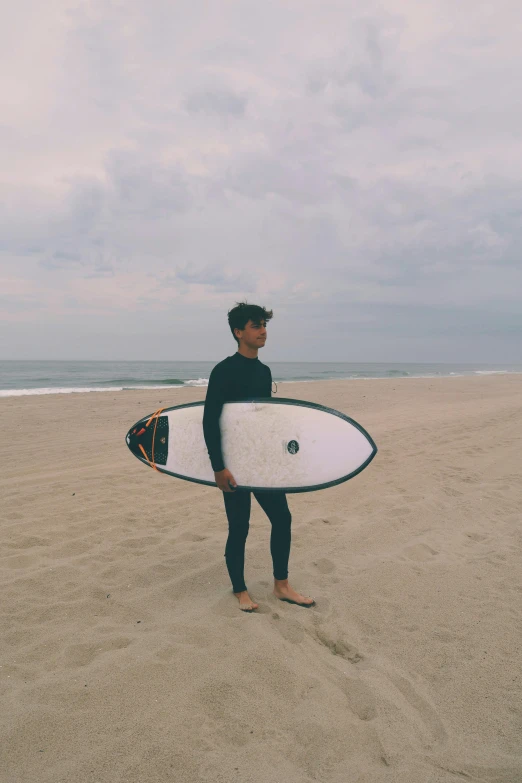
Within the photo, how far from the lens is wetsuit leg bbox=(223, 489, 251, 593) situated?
3018mm

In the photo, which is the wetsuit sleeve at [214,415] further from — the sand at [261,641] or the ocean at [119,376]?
the ocean at [119,376]

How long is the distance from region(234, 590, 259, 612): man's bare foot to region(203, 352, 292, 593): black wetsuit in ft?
0.11

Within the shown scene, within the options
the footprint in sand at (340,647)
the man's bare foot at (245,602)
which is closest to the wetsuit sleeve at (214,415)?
the man's bare foot at (245,602)

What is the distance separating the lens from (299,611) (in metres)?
3.03

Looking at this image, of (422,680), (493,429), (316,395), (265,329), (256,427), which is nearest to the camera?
(422,680)

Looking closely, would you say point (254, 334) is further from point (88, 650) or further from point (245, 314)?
point (88, 650)

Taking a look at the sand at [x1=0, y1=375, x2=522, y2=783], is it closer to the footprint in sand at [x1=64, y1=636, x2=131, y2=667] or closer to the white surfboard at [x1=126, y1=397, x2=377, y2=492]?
the footprint in sand at [x1=64, y1=636, x2=131, y2=667]

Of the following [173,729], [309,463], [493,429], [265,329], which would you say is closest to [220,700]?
[173,729]

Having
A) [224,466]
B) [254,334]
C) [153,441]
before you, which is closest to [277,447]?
[224,466]

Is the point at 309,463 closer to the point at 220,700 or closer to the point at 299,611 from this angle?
the point at 299,611

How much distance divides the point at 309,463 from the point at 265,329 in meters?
1.02

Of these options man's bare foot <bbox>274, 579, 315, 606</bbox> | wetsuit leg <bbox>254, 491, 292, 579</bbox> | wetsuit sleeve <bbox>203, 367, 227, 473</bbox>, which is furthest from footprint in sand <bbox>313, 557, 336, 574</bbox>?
wetsuit sleeve <bbox>203, 367, 227, 473</bbox>

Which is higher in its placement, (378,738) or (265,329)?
(265,329)

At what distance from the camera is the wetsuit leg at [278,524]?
3059mm
